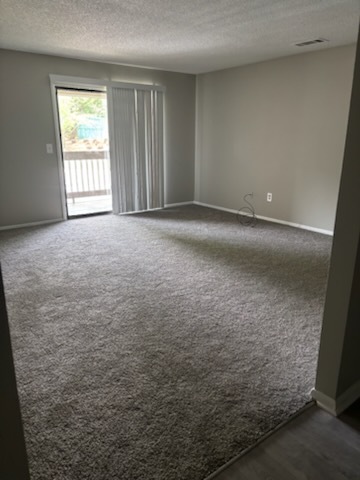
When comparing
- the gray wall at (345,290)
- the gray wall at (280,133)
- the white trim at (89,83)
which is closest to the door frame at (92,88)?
the white trim at (89,83)

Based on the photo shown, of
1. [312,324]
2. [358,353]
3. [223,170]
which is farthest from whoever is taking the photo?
[223,170]

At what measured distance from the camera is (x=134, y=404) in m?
1.78

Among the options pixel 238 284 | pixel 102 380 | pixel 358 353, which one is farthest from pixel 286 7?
pixel 102 380

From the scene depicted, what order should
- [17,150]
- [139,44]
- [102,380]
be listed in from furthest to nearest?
[17,150] → [139,44] → [102,380]

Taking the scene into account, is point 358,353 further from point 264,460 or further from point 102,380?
point 102,380

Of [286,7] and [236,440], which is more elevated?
[286,7]

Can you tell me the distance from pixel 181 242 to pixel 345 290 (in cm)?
295

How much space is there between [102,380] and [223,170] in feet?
15.8

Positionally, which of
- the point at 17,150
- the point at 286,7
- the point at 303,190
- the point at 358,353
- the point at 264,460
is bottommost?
the point at 264,460

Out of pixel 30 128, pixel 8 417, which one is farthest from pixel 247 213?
pixel 8 417

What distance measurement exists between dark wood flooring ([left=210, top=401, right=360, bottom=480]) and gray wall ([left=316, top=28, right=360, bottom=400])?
0.16 metres

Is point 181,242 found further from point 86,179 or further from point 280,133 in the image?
point 86,179

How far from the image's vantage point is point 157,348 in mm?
2256

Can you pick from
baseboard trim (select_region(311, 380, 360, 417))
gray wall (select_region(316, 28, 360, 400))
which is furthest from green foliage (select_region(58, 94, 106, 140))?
baseboard trim (select_region(311, 380, 360, 417))
